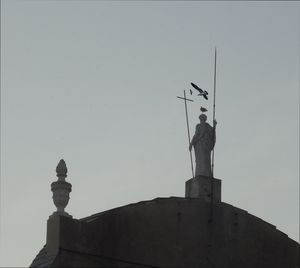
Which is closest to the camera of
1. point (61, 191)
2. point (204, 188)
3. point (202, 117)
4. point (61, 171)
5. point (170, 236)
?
point (61, 191)

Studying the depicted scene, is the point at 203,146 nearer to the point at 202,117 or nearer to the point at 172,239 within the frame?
the point at 202,117

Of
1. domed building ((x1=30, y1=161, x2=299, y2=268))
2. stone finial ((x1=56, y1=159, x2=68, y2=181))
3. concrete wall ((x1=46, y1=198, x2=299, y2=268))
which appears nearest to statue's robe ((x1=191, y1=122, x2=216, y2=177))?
domed building ((x1=30, y1=161, x2=299, y2=268))

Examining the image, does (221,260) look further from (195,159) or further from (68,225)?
(68,225)

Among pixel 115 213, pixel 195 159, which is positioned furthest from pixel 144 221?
pixel 195 159

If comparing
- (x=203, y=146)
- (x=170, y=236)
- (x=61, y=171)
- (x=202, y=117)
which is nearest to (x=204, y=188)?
(x=203, y=146)

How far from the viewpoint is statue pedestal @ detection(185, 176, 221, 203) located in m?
26.7

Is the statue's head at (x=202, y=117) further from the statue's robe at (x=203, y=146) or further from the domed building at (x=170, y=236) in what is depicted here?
the domed building at (x=170, y=236)

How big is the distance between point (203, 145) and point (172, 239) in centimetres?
269

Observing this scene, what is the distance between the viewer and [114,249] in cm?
2503

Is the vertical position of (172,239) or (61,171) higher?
(61,171)

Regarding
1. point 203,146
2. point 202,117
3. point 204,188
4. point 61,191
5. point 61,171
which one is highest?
point 202,117

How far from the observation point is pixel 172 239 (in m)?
26.0

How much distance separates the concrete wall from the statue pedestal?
20 cm

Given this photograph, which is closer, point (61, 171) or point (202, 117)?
point (61, 171)
